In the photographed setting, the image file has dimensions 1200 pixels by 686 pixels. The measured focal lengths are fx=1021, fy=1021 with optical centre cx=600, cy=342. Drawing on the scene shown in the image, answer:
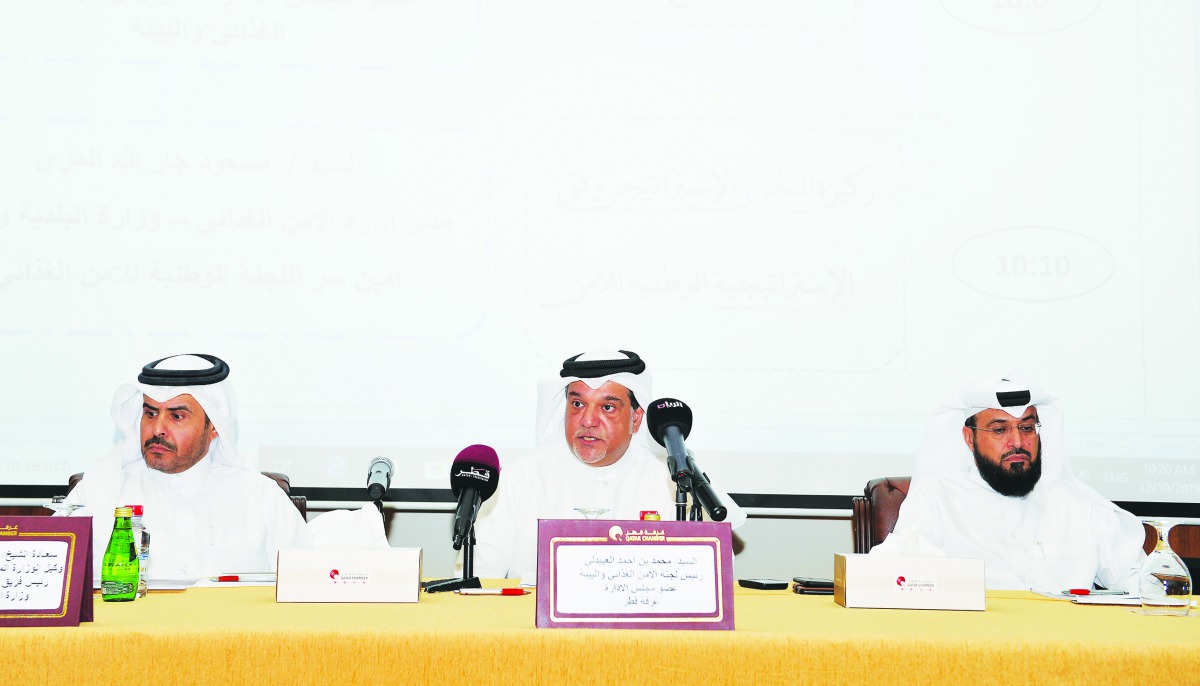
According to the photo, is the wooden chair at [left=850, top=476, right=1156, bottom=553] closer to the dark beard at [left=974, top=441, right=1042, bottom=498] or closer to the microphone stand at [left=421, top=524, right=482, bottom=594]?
the dark beard at [left=974, top=441, right=1042, bottom=498]

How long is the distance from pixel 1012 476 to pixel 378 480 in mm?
2156

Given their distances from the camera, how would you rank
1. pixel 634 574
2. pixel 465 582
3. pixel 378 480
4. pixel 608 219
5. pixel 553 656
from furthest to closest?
pixel 608 219 → pixel 465 582 → pixel 378 480 → pixel 634 574 → pixel 553 656

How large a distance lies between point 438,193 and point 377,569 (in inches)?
78.0

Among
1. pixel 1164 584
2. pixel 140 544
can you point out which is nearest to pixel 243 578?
pixel 140 544

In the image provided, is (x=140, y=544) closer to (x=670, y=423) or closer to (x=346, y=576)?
(x=346, y=576)

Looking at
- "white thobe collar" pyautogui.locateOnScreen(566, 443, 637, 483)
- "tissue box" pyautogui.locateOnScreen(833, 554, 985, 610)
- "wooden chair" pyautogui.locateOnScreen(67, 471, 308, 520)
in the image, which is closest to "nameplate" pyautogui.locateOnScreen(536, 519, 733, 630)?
"tissue box" pyautogui.locateOnScreen(833, 554, 985, 610)

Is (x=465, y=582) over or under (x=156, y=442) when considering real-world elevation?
under

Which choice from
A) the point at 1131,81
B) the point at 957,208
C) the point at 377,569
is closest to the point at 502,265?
the point at 957,208

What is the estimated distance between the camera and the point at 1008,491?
3266mm

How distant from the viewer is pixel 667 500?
11.1ft

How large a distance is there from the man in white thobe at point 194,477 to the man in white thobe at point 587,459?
670 millimetres

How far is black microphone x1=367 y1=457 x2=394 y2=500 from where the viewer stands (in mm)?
1967

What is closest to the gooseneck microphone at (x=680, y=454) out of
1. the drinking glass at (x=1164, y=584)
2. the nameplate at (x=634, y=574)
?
the nameplate at (x=634, y=574)

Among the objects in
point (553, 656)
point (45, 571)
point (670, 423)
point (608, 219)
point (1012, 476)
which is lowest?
point (553, 656)
